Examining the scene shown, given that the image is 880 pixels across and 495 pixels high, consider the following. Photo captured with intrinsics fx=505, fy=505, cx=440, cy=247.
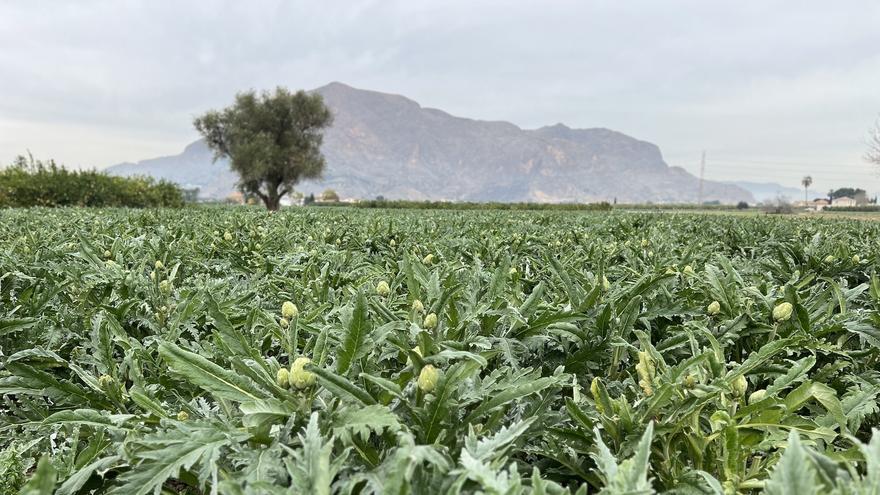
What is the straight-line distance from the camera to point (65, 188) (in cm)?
2733

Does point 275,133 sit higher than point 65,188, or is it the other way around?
point 275,133

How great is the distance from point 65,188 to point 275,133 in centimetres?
2620

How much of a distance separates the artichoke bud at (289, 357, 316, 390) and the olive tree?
170ft

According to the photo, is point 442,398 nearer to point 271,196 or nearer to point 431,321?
point 431,321

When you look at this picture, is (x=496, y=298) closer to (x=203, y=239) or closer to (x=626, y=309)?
(x=626, y=309)

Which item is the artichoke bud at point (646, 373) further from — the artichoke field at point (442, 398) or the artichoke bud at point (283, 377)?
the artichoke bud at point (283, 377)

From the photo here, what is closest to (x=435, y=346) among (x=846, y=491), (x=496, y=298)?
(x=496, y=298)

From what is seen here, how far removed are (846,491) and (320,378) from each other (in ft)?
2.78

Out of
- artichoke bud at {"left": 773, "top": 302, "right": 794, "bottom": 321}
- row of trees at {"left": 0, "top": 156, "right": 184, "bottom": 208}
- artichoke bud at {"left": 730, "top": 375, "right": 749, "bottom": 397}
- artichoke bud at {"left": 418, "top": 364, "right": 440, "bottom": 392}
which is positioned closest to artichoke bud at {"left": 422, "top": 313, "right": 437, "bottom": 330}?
artichoke bud at {"left": 418, "top": 364, "right": 440, "bottom": 392}

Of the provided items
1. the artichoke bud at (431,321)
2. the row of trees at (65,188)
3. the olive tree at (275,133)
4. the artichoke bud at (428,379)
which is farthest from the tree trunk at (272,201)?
the artichoke bud at (428,379)

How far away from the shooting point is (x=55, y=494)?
106 centimetres

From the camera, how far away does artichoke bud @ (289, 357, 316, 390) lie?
1.02 m

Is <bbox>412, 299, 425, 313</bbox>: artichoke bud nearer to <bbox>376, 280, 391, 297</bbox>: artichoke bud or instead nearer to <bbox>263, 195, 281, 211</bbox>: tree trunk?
<bbox>376, 280, 391, 297</bbox>: artichoke bud

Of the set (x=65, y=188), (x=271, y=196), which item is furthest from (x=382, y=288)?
(x=271, y=196)
